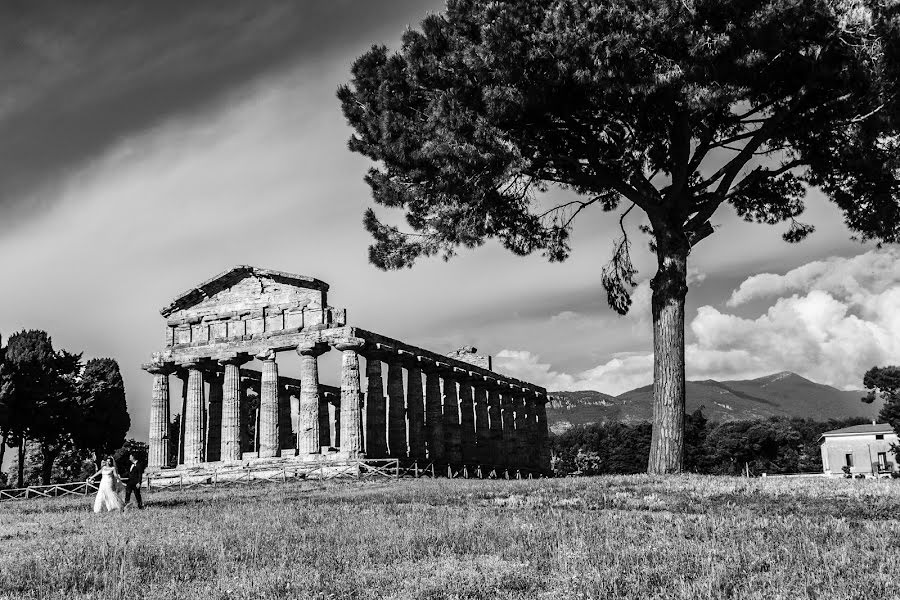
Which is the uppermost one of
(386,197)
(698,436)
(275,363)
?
(386,197)

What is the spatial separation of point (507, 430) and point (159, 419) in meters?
25.5

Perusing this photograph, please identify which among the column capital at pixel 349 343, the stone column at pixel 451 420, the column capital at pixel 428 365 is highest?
the column capital at pixel 349 343

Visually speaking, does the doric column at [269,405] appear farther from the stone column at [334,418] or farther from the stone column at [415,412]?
the stone column at [334,418]

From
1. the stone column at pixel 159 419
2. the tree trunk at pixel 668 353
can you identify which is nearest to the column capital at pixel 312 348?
the stone column at pixel 159 419

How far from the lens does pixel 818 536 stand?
11.7m

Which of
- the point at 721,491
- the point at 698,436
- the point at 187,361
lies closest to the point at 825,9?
the point at 721,491

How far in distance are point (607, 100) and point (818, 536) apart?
1537 centimetres

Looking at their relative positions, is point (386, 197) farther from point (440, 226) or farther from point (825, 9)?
point (825, 9)

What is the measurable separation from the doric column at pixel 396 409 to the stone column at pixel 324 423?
858 cm

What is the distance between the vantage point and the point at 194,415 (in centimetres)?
4962

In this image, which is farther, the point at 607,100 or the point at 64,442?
the point at 64,442

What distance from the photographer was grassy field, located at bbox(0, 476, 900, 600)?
907 cm

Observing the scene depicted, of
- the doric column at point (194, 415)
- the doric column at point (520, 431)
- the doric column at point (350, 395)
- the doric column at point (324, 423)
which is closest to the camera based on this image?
the doric column at point (350, 395)

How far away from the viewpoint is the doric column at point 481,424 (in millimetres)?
59656
